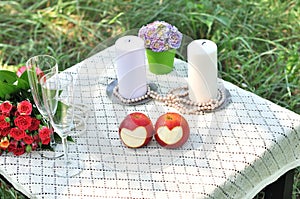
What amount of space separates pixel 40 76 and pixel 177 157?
44 cm

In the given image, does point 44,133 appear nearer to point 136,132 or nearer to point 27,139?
point 27,139

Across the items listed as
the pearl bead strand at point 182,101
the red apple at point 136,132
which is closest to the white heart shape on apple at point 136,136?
the red apple at point 136,132

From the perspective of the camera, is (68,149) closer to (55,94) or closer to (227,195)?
(55,94)

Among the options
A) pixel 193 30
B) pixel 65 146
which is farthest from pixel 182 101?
pixel 193 30

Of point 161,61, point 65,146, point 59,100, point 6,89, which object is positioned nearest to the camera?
point 59,100

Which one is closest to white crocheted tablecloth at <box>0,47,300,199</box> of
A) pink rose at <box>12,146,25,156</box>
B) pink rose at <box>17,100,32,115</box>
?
pink rose at <box>12,146,25,156</box>

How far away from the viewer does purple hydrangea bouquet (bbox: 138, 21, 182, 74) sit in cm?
183

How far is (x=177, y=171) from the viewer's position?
62.9 inches

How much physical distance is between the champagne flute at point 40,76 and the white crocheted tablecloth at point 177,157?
0.05 metres

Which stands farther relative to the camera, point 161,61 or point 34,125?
point 161,61

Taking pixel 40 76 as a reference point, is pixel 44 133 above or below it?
below

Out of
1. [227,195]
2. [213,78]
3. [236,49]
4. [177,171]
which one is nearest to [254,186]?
[227,195]

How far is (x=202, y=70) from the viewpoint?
1.79m

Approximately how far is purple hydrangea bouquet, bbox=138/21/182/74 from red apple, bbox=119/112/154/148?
241mm
